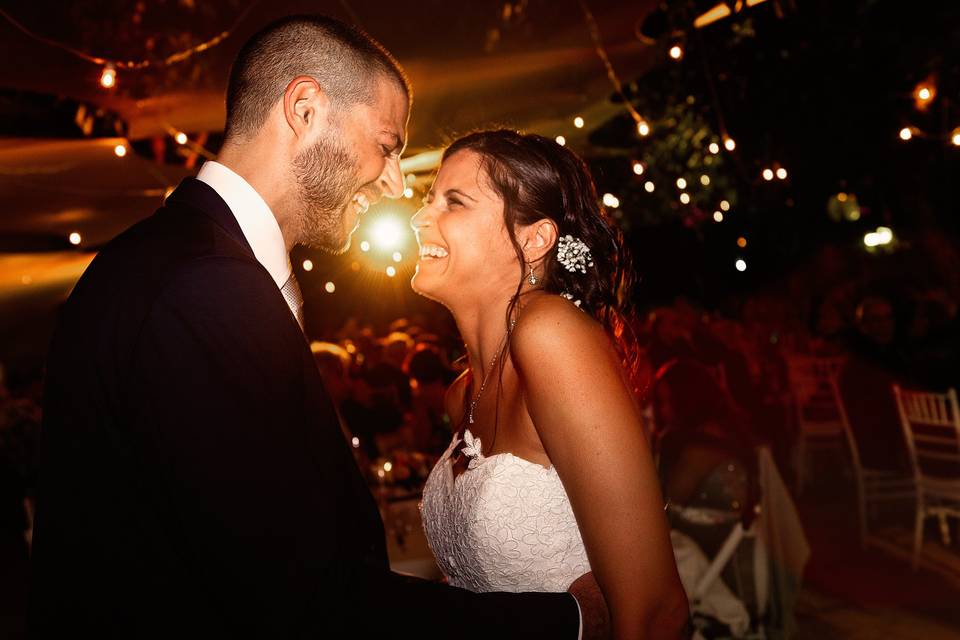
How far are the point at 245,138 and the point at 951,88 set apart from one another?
8549mm

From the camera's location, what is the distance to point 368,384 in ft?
21.4

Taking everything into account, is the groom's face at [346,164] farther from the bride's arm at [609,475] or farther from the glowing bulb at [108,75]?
the glowing bulb at [108,75]

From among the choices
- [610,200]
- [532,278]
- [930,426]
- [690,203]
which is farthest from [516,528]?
[690,203]

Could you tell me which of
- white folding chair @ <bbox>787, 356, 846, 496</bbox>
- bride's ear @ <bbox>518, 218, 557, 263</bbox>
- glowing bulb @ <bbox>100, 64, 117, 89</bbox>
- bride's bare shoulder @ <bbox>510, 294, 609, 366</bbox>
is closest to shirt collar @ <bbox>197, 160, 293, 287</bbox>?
bride's bare shoulder @ <bbox>510, 294, 609, 366</bbox>

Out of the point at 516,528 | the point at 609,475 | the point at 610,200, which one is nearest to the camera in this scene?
the point at 609,475

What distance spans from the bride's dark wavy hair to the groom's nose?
1.49ft

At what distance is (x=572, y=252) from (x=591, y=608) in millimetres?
1070

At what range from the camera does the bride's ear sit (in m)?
2.33

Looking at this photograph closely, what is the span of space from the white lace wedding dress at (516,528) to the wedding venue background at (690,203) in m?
1.19

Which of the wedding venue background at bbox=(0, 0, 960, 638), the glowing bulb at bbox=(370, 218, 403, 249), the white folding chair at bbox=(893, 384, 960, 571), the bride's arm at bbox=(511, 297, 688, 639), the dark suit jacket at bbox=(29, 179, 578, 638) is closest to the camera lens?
the dark suit jacket at bbox=(29, 179, 578, 638)

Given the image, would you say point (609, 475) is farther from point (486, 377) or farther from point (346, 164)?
point (346, 164)

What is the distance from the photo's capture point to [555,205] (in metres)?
2.34

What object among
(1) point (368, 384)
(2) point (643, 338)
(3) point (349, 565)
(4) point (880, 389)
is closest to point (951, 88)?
(4) point (880, 389)

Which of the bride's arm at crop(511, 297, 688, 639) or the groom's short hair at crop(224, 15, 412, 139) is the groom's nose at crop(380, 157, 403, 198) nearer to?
the groom's short hair at crop(224, 15, 412, 139)
